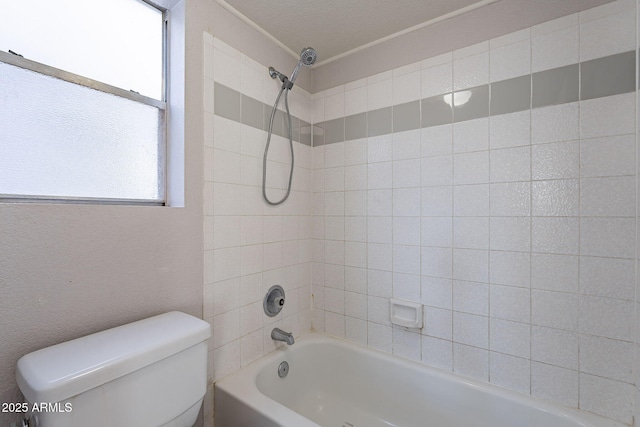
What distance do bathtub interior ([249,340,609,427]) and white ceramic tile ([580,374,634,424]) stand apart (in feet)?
0.34

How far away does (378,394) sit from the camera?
1.60 metres

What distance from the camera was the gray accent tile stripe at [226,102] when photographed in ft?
4.40

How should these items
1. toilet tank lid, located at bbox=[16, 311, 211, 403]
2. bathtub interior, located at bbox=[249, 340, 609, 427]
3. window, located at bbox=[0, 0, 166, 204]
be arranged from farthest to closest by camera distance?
1. bathtub interior, located at bbox=[249, 340, 609, 427]
2. window, located at bbox=[0, 0, 166, 204]
3. toilet tank lid, located at bbox=[16, 311, 211, 403]

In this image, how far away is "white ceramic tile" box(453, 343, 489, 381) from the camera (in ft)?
4.45

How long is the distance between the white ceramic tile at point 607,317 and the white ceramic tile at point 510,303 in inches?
7.4

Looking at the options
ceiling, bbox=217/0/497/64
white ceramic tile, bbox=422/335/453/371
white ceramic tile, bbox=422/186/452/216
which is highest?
ceiling, bbox=217/0/497/64

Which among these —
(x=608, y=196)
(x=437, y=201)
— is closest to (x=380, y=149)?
(x=437, y=201)

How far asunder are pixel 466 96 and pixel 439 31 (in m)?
0.39

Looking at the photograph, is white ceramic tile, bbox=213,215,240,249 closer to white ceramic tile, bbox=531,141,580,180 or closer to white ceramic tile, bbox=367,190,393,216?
white ceramic tile, bbox=367,190,393,216

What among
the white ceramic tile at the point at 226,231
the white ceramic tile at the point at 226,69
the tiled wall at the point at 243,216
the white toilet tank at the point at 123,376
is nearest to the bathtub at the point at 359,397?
the tiled wall at the point at 243,216

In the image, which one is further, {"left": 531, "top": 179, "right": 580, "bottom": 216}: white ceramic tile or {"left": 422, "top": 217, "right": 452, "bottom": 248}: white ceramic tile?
{"left": 422, "top": 217, "right": 452, "bottom": 248}: white ceramic tile

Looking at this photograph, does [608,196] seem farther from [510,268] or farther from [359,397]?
[359,397]

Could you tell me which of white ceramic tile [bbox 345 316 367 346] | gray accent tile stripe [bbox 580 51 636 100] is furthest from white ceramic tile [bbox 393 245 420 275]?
gray accent tile stripe [bbox 580 51 636 100]

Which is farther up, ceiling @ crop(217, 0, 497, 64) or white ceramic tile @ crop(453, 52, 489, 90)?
ceiling @ crop(217, 0, 497, 64)
